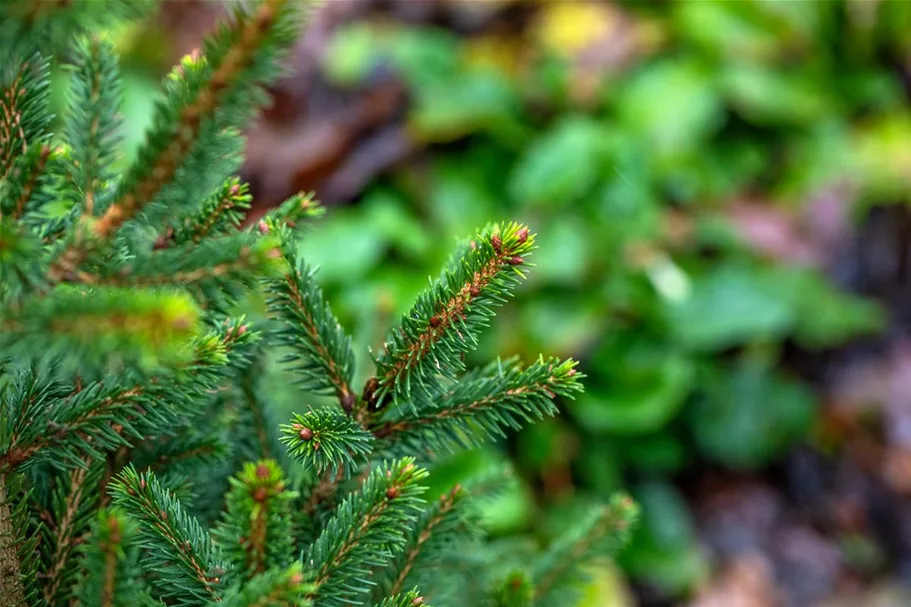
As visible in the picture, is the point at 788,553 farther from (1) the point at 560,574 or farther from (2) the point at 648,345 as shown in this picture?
(1) the point at 560,574

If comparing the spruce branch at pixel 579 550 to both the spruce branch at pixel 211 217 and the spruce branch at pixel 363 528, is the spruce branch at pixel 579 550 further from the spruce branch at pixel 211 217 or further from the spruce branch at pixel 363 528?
the spruce branch at pixel 211 217

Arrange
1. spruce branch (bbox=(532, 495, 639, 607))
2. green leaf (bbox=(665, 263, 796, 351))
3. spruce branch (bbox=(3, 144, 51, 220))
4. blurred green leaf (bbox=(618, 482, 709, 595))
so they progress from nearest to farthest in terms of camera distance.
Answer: spruce branch (bbox=(3, 144, 51, 220))
spruce branch (bbox=(532, 495, 639, 607))
blurred green leaf (bbox=(618, 482, 709, 595))
green leaf (bbox=(665, 263, 796, 351))

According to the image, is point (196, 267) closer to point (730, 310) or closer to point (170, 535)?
point (170, 535)

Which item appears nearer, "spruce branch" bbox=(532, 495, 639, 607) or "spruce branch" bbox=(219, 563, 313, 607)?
"spruce branch" bbox=(219, 563, 313, 607)

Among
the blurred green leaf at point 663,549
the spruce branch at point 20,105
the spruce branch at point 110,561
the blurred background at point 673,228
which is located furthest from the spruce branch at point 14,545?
the blurred green leaf at point 663,549

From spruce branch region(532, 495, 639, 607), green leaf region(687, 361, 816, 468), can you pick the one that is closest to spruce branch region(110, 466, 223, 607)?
spruce branch region(532, 495, 639, 607)

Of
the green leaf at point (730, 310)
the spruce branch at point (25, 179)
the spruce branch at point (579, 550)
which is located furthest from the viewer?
the green leaf at point (730, 310)

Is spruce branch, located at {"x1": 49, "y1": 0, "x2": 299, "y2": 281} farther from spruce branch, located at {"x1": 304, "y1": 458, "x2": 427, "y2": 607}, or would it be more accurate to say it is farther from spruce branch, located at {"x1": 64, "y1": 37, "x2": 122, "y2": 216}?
spruce branch, located at {"x1": 304, "y1": 458, "x2": 427, "y2": 607}

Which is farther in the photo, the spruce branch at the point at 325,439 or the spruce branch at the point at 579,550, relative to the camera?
the spruce branch at the point at 579,550
